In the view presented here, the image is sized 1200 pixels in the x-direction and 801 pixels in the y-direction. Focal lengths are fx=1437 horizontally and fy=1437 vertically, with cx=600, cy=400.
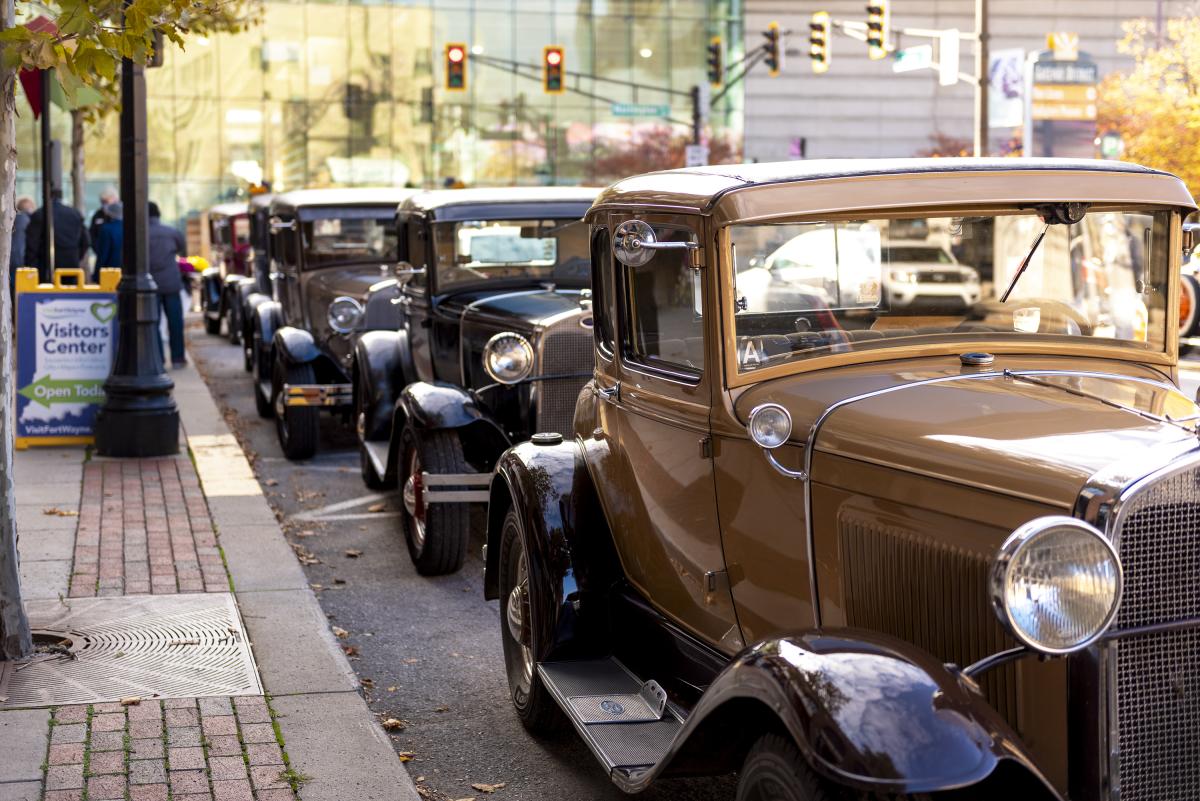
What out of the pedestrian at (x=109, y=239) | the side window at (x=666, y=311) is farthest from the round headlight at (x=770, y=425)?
the pedestrian at (x=109, y=239)

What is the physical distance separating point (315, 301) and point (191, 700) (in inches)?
292

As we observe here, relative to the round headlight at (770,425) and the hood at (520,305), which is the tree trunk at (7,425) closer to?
A: the hood at (520,305)

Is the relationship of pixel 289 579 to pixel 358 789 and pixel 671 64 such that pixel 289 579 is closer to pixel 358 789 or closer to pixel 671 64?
pixel 358 789

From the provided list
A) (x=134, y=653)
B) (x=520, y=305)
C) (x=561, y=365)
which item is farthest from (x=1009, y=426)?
(x=520, y=305)

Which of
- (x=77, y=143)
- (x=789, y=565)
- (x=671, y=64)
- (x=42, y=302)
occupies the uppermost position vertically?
(x=671, y=64)

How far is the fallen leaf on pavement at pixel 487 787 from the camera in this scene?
4.57 m

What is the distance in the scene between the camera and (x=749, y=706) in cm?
328

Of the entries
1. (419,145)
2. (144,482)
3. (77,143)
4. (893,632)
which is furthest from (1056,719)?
(419,145)

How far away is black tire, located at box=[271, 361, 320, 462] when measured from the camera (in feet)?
34.9

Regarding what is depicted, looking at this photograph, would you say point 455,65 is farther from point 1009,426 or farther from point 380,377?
point 1009,426

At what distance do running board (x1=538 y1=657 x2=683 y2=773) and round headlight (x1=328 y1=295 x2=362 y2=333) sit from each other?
6738 mm

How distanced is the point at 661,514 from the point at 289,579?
119 inches

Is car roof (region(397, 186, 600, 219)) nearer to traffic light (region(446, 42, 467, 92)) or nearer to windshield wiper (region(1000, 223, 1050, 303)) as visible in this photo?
windshield wiper (region(1000, 223, 1050, 303))

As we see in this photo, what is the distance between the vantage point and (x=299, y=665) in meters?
5.51
